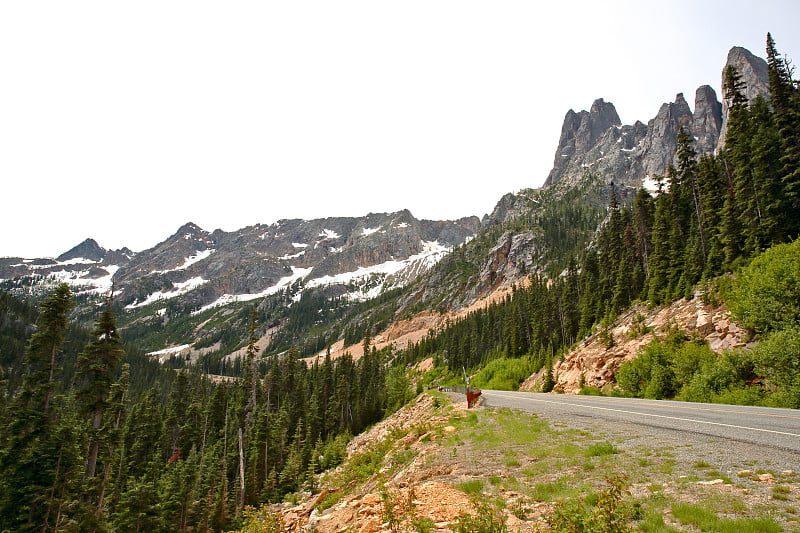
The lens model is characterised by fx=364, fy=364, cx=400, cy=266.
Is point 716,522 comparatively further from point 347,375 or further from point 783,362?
point 347,375

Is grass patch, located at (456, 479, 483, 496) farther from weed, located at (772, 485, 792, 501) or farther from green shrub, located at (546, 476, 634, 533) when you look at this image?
weed, located at (772, 485, 792, 501)

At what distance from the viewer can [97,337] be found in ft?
78.8

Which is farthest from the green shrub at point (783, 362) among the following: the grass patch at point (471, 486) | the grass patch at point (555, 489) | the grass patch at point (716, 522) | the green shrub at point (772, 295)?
the grass patch at point (471, 486)

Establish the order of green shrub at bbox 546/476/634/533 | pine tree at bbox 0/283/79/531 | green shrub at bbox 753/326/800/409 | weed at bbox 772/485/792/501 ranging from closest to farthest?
green shrub at bbox 546/476/634/533 → weed at bbox 772/485/792/501 → green shrub at bbox 753/326/800/409 → pine tree at bbox 0/283/79/531

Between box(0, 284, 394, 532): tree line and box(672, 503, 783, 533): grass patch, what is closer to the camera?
box(672, 503, 783, 533): grass patch

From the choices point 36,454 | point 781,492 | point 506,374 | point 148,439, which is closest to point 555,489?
point 781,492

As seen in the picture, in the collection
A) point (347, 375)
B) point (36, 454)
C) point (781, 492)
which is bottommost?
point (347, 375)

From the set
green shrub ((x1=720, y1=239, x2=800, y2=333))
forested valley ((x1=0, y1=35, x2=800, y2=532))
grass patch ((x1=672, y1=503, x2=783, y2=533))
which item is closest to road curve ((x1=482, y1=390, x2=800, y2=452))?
grass patch ((x1=672, y1=503, x2=783, y2=533))

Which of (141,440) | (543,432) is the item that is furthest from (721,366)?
(141,440)

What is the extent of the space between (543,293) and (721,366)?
61.5 m

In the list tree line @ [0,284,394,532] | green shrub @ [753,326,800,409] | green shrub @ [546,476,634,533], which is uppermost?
green shrub @ [753,326,800,409]

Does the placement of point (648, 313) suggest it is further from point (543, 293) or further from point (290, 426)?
point (290, 426)

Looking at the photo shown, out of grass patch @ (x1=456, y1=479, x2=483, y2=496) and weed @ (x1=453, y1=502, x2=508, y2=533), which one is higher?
weed @ (x1=453, y1=502, x2=508, y2=533)

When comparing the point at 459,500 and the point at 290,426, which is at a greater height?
the point at 459,500
